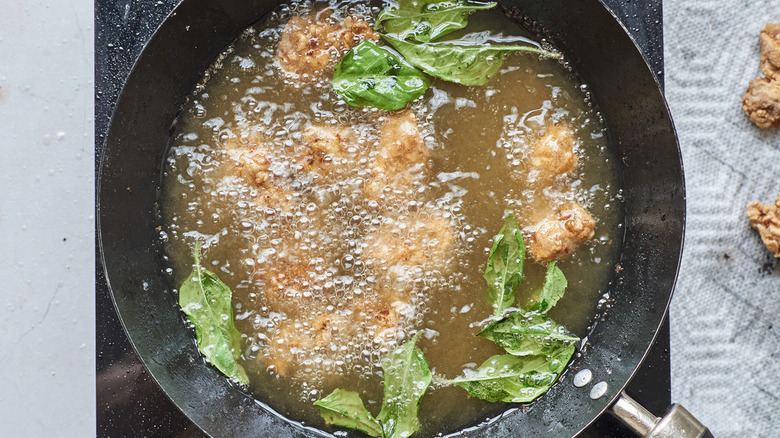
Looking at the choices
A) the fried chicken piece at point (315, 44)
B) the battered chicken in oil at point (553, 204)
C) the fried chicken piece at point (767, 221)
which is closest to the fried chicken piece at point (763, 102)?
the fried chicken piece at point (767, 221)

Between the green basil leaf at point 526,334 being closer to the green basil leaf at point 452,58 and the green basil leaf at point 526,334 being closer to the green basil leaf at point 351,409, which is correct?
the green basil leaf at point 351,409

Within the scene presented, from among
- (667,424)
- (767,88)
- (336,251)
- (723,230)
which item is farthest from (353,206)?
(767,88)

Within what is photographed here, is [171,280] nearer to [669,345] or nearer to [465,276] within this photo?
[465,276]

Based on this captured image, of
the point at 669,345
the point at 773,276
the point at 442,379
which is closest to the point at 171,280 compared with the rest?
the point at 442,379

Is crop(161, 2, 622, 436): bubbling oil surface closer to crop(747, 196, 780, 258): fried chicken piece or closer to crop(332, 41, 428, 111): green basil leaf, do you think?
crop(332, 41, 428, 111): green basil leaf

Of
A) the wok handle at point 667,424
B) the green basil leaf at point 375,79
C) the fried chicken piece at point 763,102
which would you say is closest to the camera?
the wok handle at point 667,424

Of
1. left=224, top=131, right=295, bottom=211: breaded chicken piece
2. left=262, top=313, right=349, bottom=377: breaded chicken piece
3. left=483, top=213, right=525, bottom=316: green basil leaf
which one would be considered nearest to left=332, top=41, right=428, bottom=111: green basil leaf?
left=224, top=131, right=295, bottom=211: breaded chicken piece
